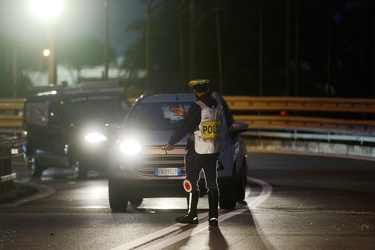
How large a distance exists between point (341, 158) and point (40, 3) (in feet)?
44.0

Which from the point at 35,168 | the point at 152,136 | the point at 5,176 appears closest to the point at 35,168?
the point at 35,168

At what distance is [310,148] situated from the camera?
34.6 metres

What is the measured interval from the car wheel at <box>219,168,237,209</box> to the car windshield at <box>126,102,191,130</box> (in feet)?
4.86

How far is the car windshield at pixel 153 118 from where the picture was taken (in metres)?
17.1

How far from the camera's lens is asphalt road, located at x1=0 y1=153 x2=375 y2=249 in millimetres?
12016

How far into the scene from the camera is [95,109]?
25.6 m

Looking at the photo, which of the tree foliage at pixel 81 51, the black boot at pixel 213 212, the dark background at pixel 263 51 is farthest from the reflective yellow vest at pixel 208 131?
the tree foliage at pixel 81 51

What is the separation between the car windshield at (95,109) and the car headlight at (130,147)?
9.00 metres

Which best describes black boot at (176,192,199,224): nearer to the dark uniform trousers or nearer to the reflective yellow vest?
the dark uniform trousers

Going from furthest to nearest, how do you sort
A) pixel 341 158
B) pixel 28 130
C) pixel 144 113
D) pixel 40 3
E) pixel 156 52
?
pixel 156 52 < pixel 40 3 < pixel 341 158 < pixel 28 130 < pixel 144 113

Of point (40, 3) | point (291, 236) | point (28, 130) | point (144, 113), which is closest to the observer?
point (291, 236)

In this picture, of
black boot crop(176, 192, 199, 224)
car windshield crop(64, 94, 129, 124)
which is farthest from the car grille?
car windshield crop(64, 94, 129, 124)

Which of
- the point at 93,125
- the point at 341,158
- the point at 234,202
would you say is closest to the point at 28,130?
the point at 93,125

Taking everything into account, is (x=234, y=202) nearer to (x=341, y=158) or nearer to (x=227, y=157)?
(x=227, y=157)
